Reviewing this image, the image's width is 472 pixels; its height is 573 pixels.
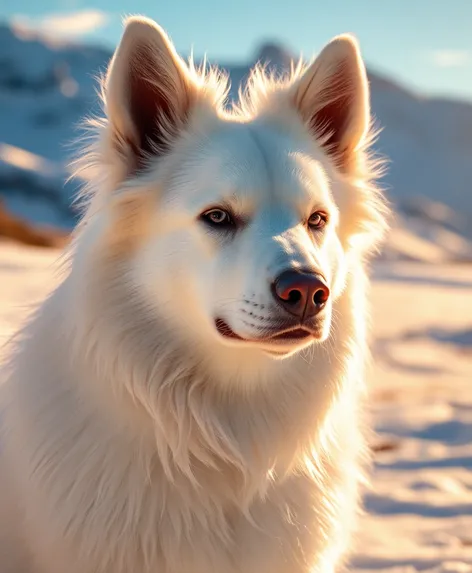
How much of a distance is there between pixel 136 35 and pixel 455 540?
285 cm

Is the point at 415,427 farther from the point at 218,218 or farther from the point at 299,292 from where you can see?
the point at 299,292

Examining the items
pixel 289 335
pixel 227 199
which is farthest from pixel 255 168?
pixel 289 335

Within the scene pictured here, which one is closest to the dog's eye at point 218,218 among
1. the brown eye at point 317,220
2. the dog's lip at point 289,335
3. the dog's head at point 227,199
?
the dog's head at point 227,199

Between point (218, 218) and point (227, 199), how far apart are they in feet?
0.24

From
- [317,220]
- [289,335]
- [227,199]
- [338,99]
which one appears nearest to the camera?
[289,335]

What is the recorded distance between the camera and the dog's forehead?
8.41 feet

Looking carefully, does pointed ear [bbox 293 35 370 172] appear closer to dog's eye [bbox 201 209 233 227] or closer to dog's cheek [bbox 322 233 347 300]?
dog's cheek [bbox 322 233 347 300]

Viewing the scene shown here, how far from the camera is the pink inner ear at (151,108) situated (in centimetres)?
265

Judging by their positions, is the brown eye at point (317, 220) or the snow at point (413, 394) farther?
the snow at point (413, 394)

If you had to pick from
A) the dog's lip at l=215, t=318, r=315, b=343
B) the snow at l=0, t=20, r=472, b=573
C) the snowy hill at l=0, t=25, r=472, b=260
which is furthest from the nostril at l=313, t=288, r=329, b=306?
the snowy hill at l=0, t=25, r=472, b=260

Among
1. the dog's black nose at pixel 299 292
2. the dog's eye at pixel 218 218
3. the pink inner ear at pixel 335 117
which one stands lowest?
the dog's black nose at pixel 299 292

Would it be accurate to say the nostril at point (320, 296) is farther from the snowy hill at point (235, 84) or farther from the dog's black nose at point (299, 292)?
the snowy hill at point (235, 84)

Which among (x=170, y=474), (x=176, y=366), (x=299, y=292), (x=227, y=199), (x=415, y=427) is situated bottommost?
(x=170, y=474)

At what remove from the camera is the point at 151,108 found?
9.21 ft
